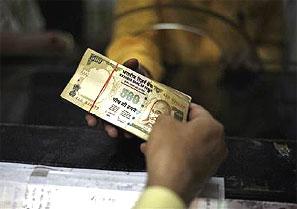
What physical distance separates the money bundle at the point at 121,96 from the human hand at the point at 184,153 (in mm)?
54

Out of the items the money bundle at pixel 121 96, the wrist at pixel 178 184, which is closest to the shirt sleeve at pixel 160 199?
the wrist at pixel 178 184

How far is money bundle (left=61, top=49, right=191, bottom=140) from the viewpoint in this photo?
0.68 m

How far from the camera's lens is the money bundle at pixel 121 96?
68cm

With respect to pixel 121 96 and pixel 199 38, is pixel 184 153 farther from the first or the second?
pixel 199 38

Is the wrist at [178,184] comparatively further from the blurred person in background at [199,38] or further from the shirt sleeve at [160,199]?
the blurred person in background at [199,38]

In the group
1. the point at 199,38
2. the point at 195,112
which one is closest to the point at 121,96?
the point at 195,112

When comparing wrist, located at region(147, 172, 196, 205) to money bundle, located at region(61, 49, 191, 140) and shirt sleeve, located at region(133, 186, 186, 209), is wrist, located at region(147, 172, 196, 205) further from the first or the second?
money bundle, located at region(61, 49, 191, 140)

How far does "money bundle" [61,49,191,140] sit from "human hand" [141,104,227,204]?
5 centimetres

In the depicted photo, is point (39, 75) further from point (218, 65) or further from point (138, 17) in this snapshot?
point (218, 65)

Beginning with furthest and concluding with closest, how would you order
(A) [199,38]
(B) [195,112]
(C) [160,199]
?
(A) [199,38]
(B) [195,112]
(C) [160,199]

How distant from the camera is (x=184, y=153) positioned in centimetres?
57

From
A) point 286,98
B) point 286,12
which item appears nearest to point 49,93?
point 286,98

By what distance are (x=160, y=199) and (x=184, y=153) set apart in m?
0.06

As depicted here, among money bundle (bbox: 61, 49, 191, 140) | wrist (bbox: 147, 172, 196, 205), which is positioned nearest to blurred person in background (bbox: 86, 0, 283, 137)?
money bundle (bbox: 61, 49, 191, 140)
